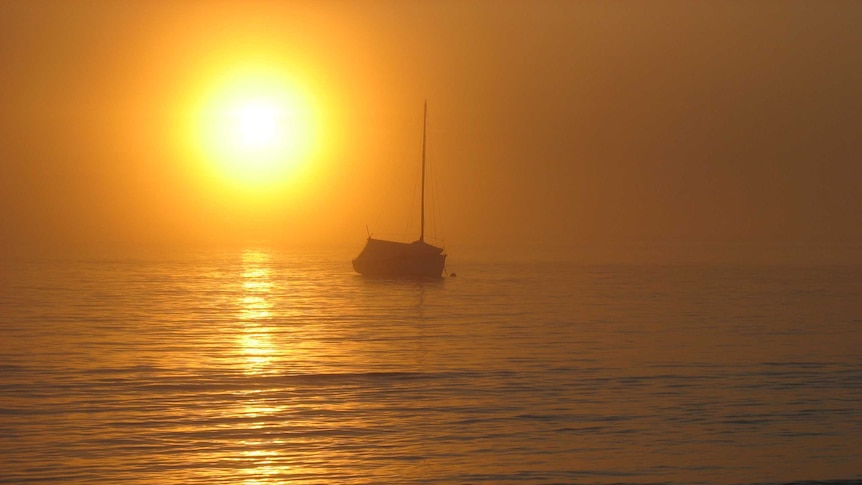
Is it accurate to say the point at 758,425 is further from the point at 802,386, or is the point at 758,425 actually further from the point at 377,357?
the point at 377,357

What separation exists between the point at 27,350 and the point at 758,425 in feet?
83.6

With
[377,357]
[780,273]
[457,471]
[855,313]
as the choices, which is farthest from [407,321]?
[780,273]

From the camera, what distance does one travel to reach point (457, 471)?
1877 centimetres

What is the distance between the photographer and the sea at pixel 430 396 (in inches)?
752

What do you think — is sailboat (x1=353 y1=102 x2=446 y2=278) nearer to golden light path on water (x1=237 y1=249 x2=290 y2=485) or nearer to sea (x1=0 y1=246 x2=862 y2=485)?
golden light path on water (x1=237 y1=249 x2=290 y2=485)

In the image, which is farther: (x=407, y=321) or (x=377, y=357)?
(x=407, y=321)

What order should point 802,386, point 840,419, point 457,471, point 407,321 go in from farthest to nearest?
1. point 407,321
2. point 802,386
3. point 840,419
4. point 457,471

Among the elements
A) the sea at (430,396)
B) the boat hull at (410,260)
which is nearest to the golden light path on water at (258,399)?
the sea at (430,396)

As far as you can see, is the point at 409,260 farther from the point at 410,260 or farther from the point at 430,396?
the point at 430,396

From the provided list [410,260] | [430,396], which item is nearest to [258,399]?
[430,396]

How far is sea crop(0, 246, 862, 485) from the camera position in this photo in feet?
62.6

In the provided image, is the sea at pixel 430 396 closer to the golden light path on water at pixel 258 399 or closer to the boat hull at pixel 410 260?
the golden light path on water at pixel 258 399

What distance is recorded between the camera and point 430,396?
2714cm

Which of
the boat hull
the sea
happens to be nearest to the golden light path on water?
the sea
